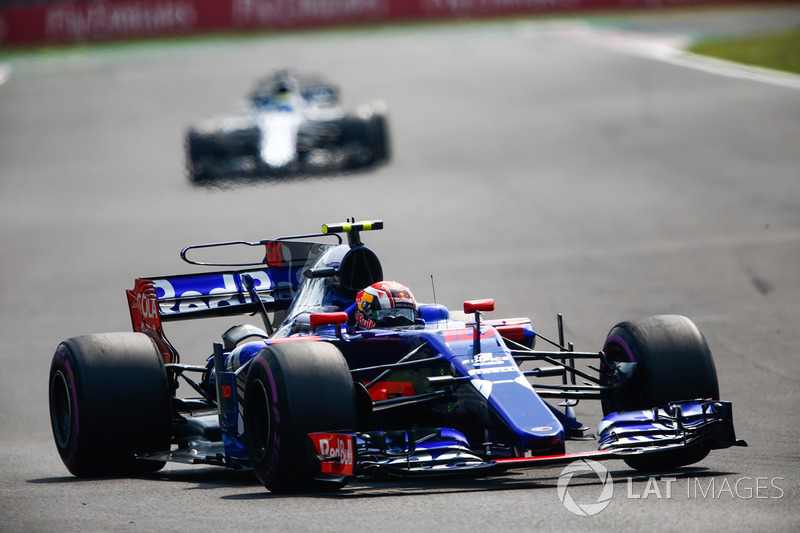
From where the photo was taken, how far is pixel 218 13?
50.1 metres

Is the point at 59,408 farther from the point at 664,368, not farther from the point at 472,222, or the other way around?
the point at 472,222

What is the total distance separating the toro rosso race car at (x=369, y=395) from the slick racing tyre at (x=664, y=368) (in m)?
0.01

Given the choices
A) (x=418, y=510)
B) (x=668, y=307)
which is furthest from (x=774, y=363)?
(x=418, y=510)

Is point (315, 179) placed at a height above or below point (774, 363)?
above

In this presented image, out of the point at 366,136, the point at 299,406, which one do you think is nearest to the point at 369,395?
the point at 299,406

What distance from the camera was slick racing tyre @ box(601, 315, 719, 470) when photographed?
8766 millimetres

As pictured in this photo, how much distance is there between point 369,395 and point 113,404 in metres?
2.30

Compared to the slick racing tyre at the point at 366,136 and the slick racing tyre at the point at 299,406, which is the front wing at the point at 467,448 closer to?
the slick racing tyre at the point at 299,406

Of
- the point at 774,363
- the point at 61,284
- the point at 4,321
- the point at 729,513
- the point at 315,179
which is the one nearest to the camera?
the point at 729,513

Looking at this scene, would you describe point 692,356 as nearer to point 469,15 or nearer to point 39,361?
point 39,361

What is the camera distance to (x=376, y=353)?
898cm

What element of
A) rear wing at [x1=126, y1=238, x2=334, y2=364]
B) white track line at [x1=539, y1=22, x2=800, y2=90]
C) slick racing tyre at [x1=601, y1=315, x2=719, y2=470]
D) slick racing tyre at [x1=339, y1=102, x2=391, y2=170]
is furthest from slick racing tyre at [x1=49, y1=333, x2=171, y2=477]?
white track line at [x1=539, y1=22, x2=800, y2=90]

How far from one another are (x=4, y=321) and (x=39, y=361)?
9.30 ft

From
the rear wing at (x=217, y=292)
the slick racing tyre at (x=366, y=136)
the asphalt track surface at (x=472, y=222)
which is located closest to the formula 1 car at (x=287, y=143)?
the slick racing tyre at (x=366, y=136)
